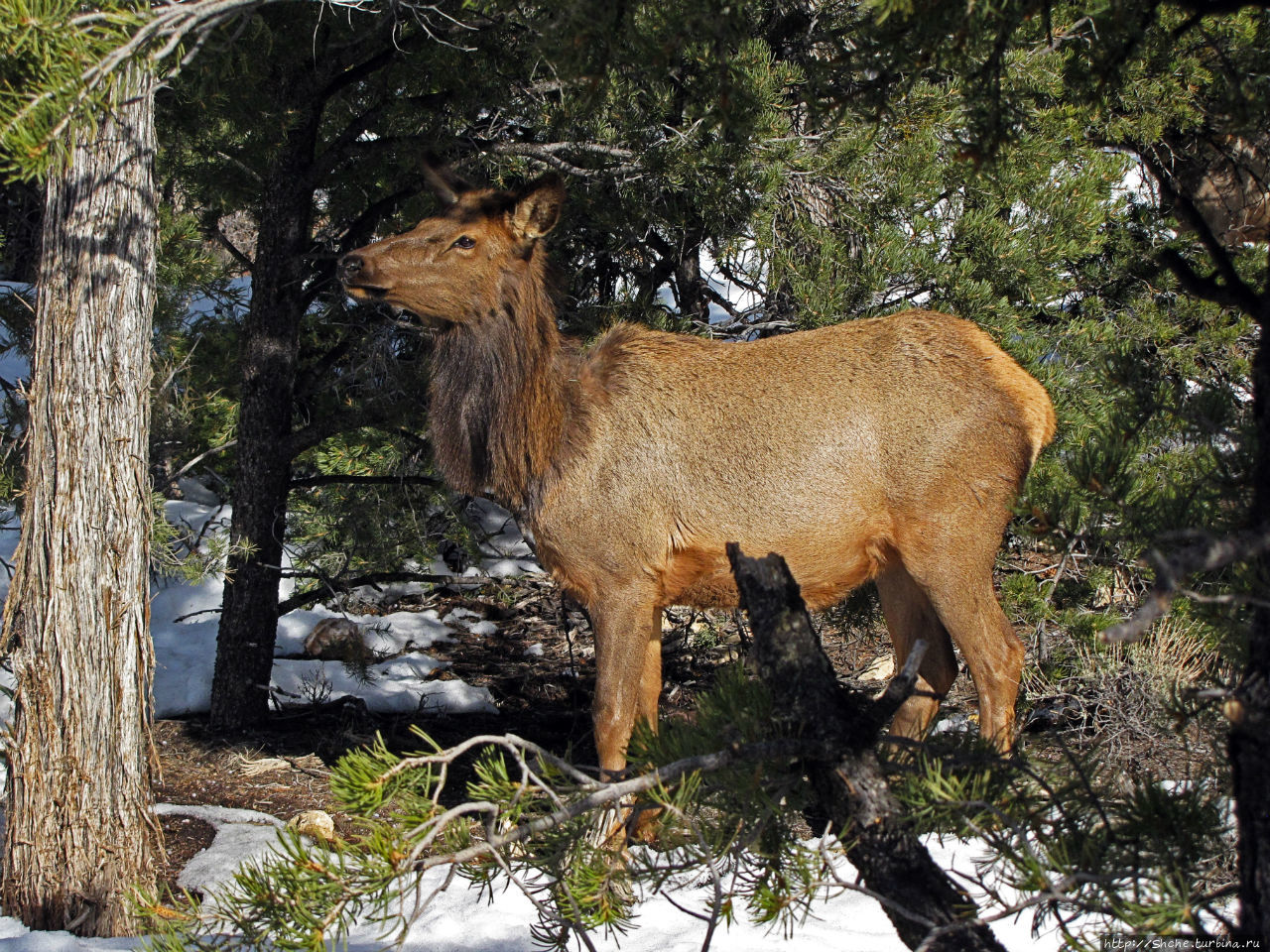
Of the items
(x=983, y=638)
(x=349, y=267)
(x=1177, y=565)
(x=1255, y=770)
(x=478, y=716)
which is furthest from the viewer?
(x=478, y=716)

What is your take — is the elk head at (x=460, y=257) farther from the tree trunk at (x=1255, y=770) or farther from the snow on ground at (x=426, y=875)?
the tree trunk at (x=1255, y=770)

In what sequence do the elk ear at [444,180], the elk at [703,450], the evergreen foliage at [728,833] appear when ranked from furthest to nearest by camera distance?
the elk ear at [444,180]
the elk at [703,450]
the evergreen foliage at [728,833]

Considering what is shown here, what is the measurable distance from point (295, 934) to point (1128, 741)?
517cm

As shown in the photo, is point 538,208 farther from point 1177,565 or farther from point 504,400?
point 1177,565

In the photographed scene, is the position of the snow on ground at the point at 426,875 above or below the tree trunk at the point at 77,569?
below

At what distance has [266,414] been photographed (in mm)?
6137

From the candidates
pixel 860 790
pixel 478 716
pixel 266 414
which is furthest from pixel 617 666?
pixel 860 790

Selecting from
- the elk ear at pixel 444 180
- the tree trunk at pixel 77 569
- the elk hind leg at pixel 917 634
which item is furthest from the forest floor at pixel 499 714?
the elk ear at pixel 444 180

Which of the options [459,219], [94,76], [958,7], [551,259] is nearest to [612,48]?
[958,7]

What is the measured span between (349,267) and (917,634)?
3353 millimetres

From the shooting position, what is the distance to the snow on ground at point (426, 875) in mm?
4172

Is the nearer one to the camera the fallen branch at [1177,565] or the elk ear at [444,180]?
the fallen branch at [1177,565]

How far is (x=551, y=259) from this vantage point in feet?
18.2

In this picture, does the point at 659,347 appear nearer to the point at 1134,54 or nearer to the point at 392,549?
the point at 392,549
